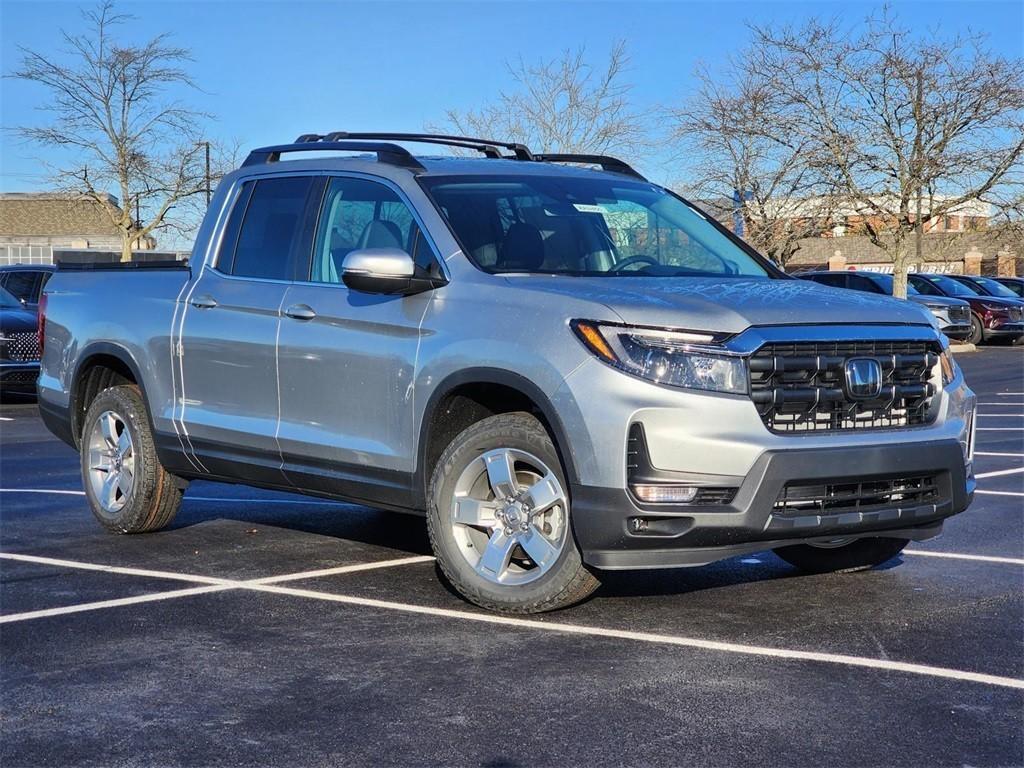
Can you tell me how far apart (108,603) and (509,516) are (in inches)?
71.9

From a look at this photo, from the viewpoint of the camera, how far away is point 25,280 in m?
20.8

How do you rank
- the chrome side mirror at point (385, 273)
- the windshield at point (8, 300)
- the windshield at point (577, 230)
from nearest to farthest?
the chrome side mirror at point (385, 273)
the windshield at point (577, 230)
the windshield at point (8, 300)

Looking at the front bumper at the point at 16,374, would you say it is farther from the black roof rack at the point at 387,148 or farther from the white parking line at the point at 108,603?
the white parking line at the point at 108,603

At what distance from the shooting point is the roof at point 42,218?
212 feet

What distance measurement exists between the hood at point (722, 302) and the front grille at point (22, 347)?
13.1 m

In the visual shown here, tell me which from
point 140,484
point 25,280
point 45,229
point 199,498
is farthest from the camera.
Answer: point 45,229

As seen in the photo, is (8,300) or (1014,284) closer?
(8,300)

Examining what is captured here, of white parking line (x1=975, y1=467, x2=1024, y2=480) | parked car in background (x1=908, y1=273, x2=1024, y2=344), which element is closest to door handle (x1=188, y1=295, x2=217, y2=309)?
white parking line (x1=975, y1=467, x2=1024, y2=480)

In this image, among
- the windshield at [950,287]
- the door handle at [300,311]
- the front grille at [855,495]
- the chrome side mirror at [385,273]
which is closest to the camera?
the front grille at [855,495]

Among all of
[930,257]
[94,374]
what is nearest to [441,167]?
[94,374]

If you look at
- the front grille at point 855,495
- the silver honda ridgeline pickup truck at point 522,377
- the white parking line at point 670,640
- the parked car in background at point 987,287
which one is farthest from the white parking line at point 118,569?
the parked car in background at point 987,287

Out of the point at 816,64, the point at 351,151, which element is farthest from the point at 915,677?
the point at 816,64

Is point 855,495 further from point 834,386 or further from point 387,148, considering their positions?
point 387,148

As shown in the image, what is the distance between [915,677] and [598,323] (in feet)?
5.70
